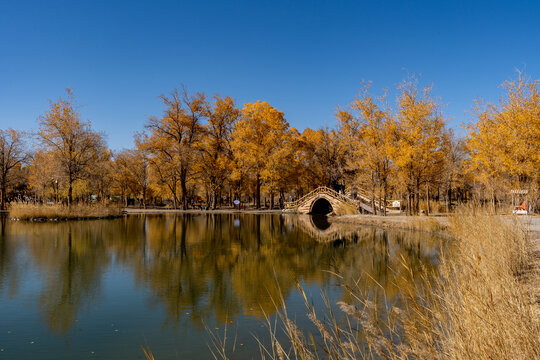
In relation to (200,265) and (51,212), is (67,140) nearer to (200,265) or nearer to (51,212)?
(51,212)

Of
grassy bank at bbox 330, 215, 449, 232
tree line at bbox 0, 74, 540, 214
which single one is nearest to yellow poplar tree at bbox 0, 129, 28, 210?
tree line at bbox 0, 74, 540, 214

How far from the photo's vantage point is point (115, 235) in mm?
23203

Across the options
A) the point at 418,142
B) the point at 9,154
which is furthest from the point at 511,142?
the point at 9,154

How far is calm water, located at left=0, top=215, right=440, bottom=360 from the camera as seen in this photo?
7.14 m

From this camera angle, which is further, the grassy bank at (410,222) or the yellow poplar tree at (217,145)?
the yellow poplar tree at (217,145)

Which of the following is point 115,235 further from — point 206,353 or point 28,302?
point 206,353

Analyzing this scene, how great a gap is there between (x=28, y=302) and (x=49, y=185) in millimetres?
49621

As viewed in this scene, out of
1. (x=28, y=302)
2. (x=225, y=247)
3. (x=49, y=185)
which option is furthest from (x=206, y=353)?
(x=49, y=185)

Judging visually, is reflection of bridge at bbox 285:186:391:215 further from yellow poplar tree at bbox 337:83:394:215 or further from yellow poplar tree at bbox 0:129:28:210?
Answer: yellow poplar tree at bbox 0:129:28:210

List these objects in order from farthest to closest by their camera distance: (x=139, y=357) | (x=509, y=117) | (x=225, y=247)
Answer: (x=509, y=117)
(x=225, y=247)
(x=139, y=357)

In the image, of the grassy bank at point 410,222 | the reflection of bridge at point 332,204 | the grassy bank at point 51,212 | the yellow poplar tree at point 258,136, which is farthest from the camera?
the yellow poplar tree at point 258,136

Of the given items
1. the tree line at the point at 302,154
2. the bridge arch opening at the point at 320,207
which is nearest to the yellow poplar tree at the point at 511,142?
the tree line at the point at 302,154

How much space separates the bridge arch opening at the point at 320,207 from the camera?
4702cm

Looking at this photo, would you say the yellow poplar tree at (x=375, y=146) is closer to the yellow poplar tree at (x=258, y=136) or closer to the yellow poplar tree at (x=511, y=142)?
the yellow poplar tree at (x=511, y=142)
